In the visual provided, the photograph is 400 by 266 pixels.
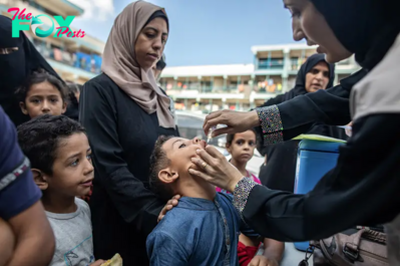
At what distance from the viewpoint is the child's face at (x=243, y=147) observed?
2635 millimetres

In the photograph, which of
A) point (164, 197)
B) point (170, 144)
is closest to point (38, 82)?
point (170, 144)

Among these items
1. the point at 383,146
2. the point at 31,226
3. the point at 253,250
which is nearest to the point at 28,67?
the point at 31,226

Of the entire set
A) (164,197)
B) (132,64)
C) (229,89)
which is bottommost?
(229,89)

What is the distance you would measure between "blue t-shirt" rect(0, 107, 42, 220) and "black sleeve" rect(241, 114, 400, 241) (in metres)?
0.70

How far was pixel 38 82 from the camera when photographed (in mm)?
2039

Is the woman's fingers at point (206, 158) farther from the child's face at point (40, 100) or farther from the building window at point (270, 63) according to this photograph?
the building window at point (270, 63)

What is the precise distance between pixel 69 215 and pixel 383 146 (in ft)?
4.42

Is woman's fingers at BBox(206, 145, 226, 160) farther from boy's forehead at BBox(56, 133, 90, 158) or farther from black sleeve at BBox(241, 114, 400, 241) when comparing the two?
boy's forehead at BBox(56, 133, 90, 158)

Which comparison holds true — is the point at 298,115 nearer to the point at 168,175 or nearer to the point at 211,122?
the point at 211,122

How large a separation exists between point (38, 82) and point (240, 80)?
2596 centimetres

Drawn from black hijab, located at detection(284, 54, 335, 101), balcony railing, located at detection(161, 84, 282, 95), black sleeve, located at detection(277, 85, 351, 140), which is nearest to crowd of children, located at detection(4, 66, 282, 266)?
black sleeve, located at detection(277, 85, 351, 140)

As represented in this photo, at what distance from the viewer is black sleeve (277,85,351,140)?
137 cm

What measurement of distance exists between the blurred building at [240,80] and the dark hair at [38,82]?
22.2 metres

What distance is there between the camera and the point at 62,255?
1.19m
